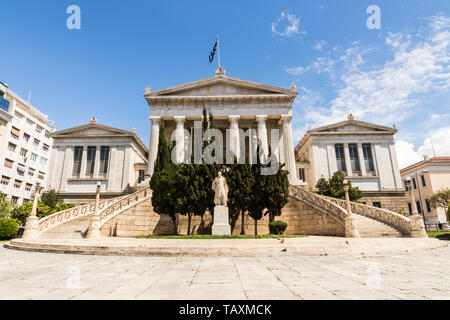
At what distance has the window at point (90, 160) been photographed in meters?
35.2

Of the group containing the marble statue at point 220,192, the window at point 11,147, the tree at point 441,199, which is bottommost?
the marble statue at point 220,192

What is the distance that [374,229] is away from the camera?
54.8ft

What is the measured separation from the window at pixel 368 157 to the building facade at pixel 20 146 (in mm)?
46629

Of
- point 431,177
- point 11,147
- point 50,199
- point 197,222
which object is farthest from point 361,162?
point 11,147

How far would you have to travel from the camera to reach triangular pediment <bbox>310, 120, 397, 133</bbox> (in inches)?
1403

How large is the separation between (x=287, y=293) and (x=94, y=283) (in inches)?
127

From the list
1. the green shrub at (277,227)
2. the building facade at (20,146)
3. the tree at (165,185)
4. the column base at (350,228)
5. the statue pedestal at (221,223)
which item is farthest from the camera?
the building facade at (20,146)

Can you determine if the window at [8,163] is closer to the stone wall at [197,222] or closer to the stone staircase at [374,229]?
the stone wall at [197,222]

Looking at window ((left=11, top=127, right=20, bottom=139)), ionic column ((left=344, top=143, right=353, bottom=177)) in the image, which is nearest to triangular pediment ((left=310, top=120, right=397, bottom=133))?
ionic column ((left=344, top=143, right=353, bottom=177))

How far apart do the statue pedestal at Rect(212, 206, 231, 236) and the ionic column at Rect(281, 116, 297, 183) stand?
15.5 meters

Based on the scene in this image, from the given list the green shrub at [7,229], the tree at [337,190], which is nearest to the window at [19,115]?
the green shrub at [7,229]

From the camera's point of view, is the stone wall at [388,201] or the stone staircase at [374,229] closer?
the stone staircase at [374,229]

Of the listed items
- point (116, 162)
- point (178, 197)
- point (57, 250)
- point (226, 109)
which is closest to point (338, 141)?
point (226, 109)

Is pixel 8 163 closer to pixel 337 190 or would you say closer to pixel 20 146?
pixel 20 146
